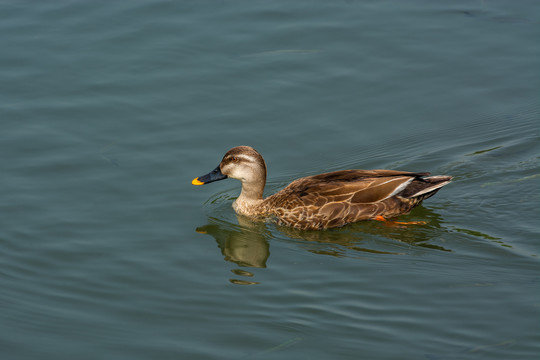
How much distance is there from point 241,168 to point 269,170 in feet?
2.86

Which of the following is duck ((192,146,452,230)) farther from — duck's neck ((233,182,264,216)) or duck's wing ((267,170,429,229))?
duck's neck ((233,182,264,216))

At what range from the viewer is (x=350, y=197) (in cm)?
1027

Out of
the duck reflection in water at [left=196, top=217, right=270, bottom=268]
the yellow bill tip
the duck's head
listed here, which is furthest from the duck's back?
the yellow bill tip

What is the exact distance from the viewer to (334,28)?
1428cm

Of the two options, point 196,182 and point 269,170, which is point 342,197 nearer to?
point 269,170

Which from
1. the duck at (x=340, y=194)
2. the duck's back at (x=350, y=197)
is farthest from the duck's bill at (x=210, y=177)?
the duck's back at (x=350, y=197)

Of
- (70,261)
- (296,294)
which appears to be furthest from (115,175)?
(296,294)

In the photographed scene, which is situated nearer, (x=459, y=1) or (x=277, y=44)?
(x=277, y=44)

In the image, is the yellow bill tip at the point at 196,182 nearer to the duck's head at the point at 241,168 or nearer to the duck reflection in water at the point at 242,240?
the duck's head at the point at 241,168

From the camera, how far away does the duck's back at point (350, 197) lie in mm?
10234

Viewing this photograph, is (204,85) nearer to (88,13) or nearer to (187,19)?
(187,19)

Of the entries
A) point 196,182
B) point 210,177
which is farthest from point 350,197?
point 196,182

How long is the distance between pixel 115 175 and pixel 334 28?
17.3ft

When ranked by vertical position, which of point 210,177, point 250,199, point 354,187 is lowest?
point 250,199
